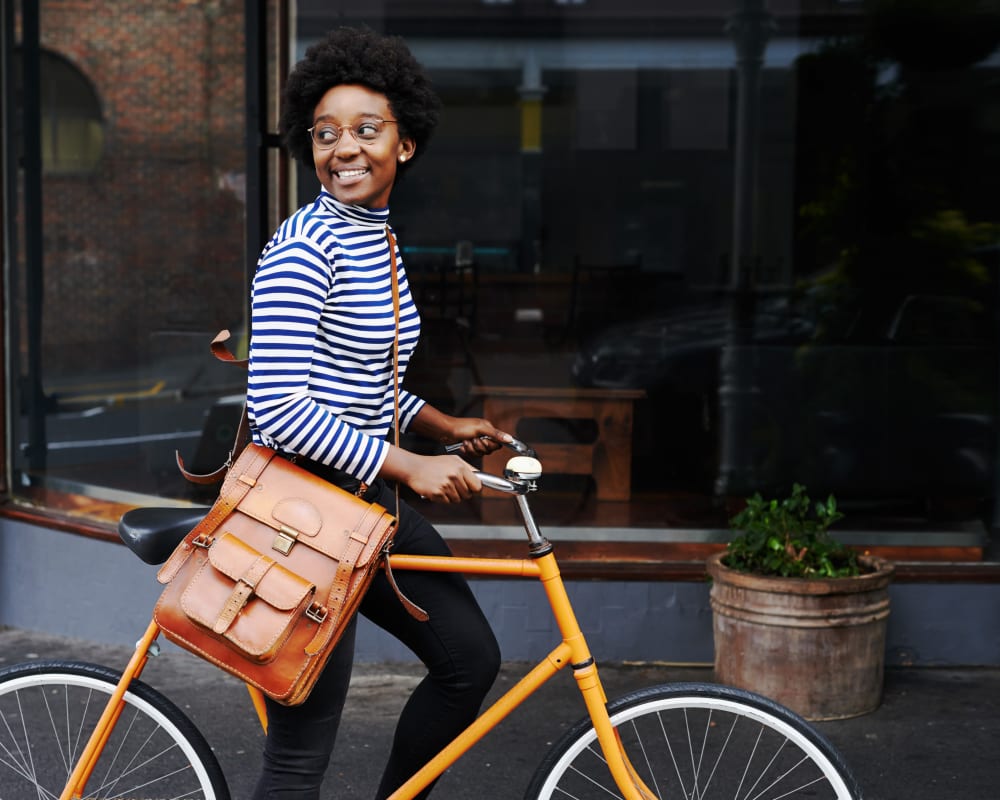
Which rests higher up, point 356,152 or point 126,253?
point 356,152

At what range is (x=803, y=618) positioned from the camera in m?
4.33

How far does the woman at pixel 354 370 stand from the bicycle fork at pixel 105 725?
1.01ft

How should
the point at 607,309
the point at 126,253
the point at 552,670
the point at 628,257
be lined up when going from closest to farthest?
the point at 552,670, the point at 126,253, the point at 607,309, the point at 628,257

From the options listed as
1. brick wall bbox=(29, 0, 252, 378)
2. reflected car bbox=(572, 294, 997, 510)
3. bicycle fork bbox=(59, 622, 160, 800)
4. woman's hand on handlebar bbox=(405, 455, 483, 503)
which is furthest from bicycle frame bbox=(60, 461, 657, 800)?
reflected car bbox=(572, 294, 997, 510)

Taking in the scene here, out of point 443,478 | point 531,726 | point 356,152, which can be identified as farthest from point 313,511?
point 531,726

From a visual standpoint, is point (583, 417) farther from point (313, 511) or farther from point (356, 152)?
point (313, 511)

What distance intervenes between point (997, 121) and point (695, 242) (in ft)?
10.6

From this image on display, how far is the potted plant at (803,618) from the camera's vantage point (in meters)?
4.34

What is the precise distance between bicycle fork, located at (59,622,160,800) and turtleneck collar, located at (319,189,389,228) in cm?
94

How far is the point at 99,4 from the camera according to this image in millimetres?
6367

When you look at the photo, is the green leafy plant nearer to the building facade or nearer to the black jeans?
the building facade

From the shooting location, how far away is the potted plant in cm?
434

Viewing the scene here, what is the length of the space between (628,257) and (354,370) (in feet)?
32.6

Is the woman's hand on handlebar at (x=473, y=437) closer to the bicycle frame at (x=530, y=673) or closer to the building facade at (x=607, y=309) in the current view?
the bicycle frame at (x=530, y=673)
